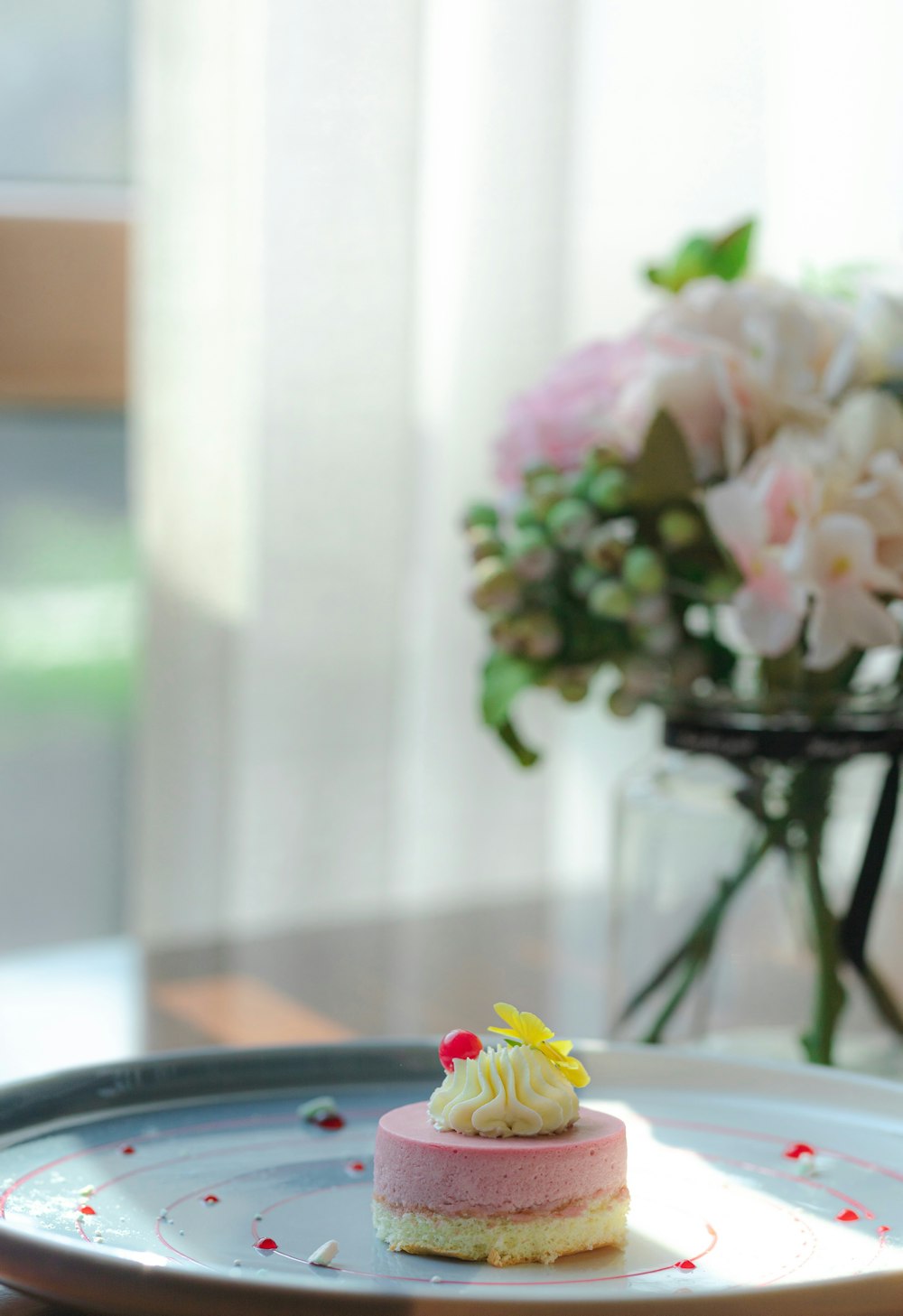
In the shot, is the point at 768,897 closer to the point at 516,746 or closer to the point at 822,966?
the point at 822,966

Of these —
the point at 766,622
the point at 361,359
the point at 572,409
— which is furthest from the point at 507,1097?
the point at 361,359

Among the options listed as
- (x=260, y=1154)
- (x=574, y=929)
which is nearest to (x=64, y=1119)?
(x=260, y=1154)

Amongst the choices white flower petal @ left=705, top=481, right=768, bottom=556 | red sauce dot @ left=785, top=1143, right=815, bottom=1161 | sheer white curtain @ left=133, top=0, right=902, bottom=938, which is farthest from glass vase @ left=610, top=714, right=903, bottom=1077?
sheer white curtain @ left=133, top=0, right=902, bottom=938

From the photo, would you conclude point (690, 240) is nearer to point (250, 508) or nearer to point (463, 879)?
point (250, 508)

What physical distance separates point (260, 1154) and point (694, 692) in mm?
354

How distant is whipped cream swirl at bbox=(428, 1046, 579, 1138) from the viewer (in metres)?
0.55

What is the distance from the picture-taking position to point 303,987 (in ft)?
3.70

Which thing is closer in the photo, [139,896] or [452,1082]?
[452,1082]

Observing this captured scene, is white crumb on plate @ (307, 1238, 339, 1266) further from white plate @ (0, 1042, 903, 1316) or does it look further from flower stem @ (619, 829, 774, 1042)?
flower stem @ (619, 829, 774, 1042)

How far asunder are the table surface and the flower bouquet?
0.48 feet

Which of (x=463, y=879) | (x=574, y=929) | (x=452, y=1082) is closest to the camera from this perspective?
(x=452, y=1082)

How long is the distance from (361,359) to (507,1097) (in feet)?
4.45

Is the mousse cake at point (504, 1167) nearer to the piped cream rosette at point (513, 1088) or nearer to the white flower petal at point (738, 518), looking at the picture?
the piped cream rosette at point (513, 1088)

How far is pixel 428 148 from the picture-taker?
1.83m
